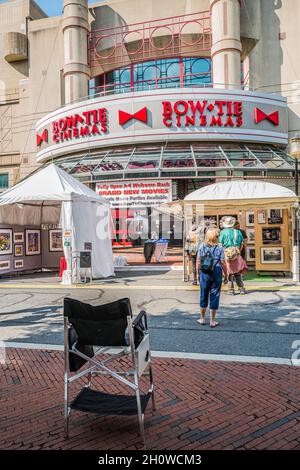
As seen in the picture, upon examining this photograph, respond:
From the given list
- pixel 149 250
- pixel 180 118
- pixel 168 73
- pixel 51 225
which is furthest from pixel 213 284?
pixel 168 73

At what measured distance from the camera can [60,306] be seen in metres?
8.68

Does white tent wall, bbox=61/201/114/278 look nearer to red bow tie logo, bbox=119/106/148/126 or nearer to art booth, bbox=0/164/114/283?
art booth, bbox=0/164/114/283

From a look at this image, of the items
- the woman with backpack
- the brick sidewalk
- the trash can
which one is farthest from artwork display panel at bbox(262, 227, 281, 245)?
the brick sidewalk

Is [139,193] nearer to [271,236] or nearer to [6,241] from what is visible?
[6,241]

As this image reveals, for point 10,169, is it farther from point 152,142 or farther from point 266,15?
point 266,15

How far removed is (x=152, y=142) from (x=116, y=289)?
1118 cm

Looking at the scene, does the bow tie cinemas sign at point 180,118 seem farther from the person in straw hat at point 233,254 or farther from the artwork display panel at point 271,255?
the person in straw hat at point 233,254

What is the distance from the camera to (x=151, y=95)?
770 inches

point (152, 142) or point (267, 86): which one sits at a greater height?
A: point (267, 86)

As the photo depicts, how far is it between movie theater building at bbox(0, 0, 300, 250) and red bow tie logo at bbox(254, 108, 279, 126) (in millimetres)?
53

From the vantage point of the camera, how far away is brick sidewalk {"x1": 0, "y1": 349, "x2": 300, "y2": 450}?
10.4 feet

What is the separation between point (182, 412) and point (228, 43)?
2131cm

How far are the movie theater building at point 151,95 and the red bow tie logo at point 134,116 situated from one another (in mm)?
Result: 55
